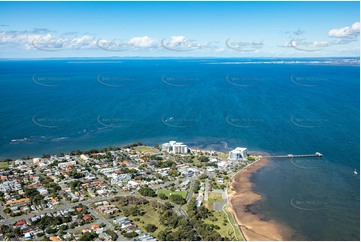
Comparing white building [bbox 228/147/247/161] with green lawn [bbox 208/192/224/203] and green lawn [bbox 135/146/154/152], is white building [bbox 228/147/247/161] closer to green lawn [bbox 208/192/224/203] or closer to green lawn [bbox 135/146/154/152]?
green lawn [bbox 208/192/224/203]

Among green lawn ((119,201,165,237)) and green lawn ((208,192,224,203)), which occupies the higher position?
green lawn ((119,201,165,237))

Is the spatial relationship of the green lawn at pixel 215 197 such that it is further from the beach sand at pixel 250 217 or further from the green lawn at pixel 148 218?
the green lawn at pixel 148 218

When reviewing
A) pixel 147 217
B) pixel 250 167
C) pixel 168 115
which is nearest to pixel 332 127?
pixel 250 167

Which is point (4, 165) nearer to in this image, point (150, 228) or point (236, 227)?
point (150, 228)

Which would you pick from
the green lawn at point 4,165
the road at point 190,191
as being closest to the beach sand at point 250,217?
the road at point 190,191

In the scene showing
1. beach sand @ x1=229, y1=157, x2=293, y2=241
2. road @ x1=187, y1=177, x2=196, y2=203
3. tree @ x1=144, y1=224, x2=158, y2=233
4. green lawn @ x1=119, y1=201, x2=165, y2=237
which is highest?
tree @ x1=144, y1=224, x2=158, y2=233

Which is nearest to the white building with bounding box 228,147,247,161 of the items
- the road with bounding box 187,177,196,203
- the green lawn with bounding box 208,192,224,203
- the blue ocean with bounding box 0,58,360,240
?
the blue ocean with bounding box 0,58,360,240
